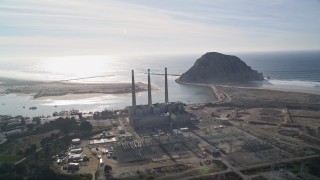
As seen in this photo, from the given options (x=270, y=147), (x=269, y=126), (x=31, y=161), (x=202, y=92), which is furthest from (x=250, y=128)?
(x=202, y=92)

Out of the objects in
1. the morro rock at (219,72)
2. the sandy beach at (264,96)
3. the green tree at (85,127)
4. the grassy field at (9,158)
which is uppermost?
the morro rock at (219,72)

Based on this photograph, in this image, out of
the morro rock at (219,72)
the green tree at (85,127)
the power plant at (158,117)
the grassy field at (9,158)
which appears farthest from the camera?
the morro rock at (219,72)

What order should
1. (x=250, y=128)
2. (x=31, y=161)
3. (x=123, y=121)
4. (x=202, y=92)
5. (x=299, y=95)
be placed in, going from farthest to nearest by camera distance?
(x=202, y=92), (x=299, y=95), (x=123, y=121), (x=250, y=128), (x=31, y=161)

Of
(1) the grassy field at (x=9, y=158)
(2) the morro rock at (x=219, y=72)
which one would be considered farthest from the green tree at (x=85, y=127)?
(2) the morro rock at (x=219, y=72)

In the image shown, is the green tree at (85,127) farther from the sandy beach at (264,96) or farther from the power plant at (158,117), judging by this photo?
the sandy beach at (264,96)

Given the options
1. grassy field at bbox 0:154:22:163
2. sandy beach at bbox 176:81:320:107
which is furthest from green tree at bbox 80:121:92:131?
sandy beach at bbox 176:81:320:107

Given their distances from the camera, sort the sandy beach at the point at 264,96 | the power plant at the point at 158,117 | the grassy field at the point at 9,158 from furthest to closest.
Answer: the sandy beach at the point at 264,96 → the power plant at the point at 158,117 → the grassy field at the point at 9,158

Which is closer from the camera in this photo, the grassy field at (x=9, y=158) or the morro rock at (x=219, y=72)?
the grassy field at (x=9, y=158)

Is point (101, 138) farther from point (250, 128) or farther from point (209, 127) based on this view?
point (250, 128)

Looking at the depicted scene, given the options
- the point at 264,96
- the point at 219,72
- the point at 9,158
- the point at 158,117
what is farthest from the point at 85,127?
the point at 219,72
